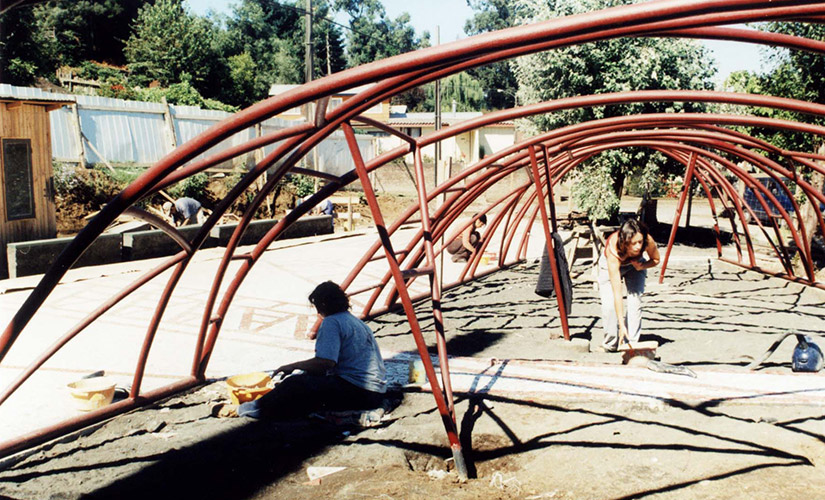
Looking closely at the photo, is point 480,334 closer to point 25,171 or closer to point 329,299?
point 329,299

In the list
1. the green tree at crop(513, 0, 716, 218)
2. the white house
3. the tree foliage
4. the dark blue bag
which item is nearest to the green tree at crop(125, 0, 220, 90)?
the white house

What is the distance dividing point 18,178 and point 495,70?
50.3 meters

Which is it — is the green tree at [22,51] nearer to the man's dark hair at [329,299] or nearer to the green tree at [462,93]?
the man's dark hair at [329,299]

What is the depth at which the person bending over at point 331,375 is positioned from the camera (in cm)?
482

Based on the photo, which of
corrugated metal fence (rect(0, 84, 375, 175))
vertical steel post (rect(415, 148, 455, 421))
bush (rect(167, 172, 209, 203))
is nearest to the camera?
vertical steel post (rect(415, 148, 455, 421))

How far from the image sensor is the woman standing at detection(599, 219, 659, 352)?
633 cm

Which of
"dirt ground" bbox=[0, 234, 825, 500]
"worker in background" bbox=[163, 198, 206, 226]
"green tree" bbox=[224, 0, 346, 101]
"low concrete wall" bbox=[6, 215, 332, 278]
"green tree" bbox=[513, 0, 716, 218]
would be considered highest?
"green tree" bbox=[224, 0, 346, 101]

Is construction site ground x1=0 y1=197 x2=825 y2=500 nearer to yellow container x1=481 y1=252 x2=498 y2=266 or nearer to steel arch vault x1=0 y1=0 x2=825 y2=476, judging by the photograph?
steel arch vault x1=0 y1=0 x2=825 y2=476

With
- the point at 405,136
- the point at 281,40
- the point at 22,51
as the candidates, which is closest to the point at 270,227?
the point at 405,136

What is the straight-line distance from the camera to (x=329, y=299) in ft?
16.1

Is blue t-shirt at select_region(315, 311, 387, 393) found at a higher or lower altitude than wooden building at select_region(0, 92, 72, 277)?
lower

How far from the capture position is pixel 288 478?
400 centimetres

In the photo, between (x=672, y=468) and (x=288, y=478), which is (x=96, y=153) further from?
(x=672, y=468)

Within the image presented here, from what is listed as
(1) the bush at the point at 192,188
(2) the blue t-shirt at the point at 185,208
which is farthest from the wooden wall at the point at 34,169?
(1) the bush at the point at 192,188
